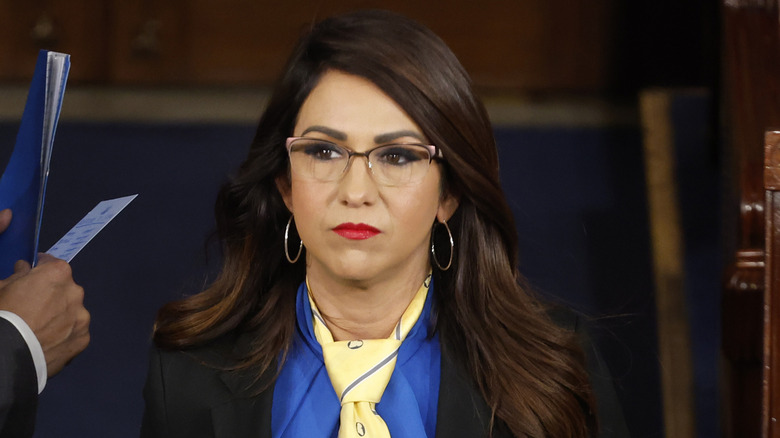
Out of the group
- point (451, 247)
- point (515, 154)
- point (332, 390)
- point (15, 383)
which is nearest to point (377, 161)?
point (451, 247)

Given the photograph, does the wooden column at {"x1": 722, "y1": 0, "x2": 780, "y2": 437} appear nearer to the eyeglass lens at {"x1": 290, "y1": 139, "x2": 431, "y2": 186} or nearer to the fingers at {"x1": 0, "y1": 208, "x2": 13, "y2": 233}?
the eyeglass lens at {"x1": 290, "y1": 139, "x2": 431, "y2": 186}

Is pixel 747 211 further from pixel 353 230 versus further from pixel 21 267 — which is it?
pixel 21 267

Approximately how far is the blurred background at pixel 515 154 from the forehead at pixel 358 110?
33.9 inches

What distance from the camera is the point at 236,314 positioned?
177 cm

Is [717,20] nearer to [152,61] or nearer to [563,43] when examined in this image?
[563,43]

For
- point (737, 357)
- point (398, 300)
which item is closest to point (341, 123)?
point (398, 300)

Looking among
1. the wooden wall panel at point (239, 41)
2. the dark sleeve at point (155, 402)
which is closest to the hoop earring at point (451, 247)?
the dark sleeve at point (155, 402)

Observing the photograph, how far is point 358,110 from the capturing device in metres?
1.60

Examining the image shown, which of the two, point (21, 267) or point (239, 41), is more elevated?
point (239, 41)

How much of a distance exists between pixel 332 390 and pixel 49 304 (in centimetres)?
43

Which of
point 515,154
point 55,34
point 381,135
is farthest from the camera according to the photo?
point 55,34

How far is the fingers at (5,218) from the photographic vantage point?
1.51 metres

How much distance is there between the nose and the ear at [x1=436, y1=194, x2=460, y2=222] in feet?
0.54

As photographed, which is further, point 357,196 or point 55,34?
point 55,34
